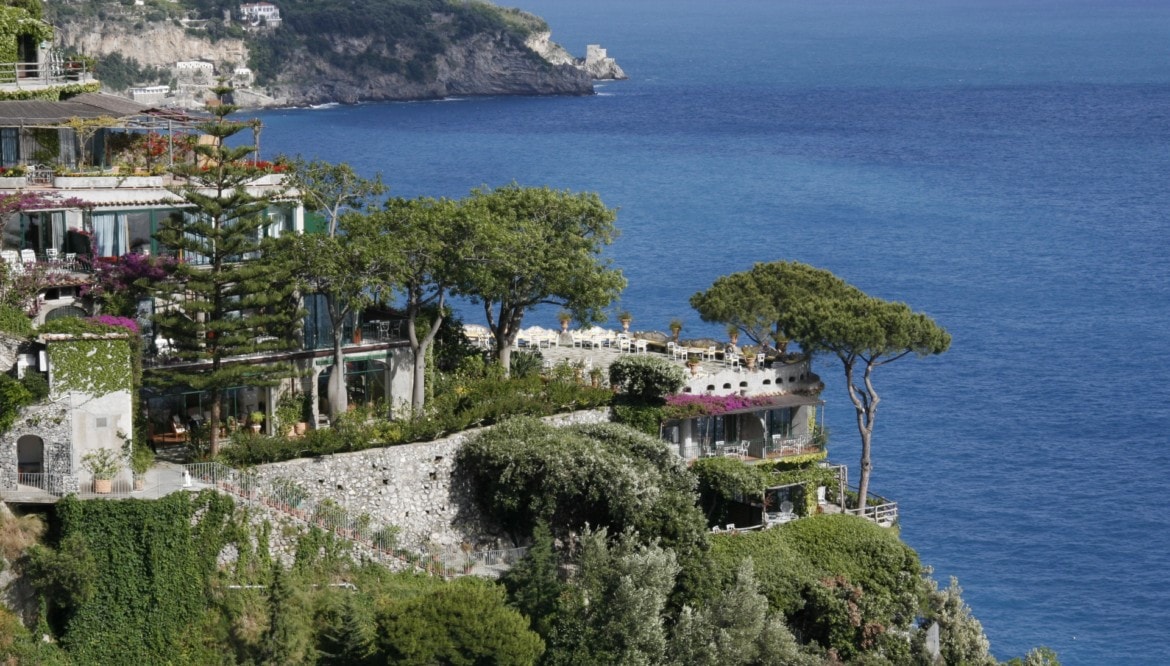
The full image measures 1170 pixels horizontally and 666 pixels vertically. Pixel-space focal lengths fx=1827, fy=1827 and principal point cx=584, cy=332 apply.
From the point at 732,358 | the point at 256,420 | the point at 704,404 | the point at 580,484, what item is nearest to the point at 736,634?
the point at 580,484

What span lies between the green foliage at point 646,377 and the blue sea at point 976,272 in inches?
357

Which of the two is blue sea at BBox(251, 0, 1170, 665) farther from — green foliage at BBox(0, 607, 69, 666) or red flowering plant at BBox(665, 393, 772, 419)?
green foliage at BBox(0, 607, 69, 666)

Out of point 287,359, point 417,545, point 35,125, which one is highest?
point 35,125

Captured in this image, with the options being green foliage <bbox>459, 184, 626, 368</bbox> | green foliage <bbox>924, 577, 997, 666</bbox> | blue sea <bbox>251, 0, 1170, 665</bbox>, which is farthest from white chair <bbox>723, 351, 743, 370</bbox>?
green foliage <bbox>924, 577, 997, 666</bbox>

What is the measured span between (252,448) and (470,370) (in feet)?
27.3

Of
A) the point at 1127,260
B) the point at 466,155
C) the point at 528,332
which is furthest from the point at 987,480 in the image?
Answer: the point at 466,155

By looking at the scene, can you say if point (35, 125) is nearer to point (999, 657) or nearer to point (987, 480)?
point (999, 657)

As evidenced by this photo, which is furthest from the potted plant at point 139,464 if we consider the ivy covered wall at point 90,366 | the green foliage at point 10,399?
the green foliage at point 10,399

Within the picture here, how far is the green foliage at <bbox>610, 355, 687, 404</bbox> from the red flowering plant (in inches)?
15.7

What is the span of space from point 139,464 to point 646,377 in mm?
13474

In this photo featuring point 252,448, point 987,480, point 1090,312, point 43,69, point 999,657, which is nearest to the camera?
point 252,448

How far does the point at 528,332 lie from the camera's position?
173ft

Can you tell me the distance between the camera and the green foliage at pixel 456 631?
35594mm

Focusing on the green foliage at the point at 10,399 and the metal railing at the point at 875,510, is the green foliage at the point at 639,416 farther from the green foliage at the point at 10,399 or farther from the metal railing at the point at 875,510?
the green foliage at the point at 10,399
